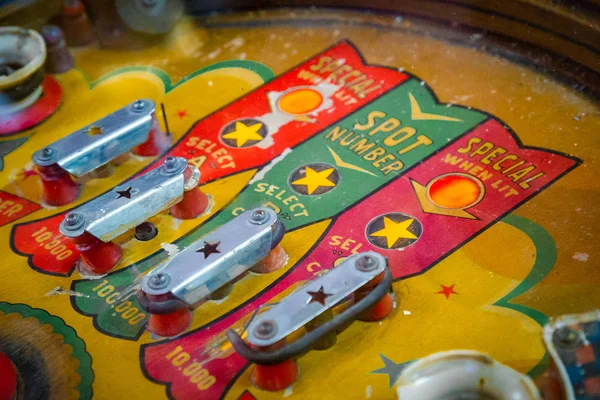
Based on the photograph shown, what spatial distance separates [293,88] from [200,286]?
2.07ft

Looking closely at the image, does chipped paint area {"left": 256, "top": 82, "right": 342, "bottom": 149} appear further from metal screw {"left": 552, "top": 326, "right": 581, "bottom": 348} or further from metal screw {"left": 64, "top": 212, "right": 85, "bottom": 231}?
metal screw {"left": 552, "top": 326, "right": 581, "bottom": 348}

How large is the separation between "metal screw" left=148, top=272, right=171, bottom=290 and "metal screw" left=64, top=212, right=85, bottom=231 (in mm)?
186

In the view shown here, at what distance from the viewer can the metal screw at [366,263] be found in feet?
3.84

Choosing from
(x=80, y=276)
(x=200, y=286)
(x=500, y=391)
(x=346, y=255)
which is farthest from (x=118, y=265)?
(x=500, y=391)

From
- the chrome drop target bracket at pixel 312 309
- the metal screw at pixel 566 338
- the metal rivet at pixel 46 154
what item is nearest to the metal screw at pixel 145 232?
the metal rivet at pixel 46 154

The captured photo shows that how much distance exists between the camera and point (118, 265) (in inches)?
52.7

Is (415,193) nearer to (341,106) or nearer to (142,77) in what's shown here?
(341,106)

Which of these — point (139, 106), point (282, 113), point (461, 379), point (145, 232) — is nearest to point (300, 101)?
point (282, 113)

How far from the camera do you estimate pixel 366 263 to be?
118 centimetres

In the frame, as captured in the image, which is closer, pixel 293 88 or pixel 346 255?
pixel 346 255

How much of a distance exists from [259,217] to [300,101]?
0.45 meters

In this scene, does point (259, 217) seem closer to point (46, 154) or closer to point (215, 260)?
point (215, 260)

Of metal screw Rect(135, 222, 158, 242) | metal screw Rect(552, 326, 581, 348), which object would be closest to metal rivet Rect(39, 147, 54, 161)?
metal screw Rect(135, 222, 158, 242)

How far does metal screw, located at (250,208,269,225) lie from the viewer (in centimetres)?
126
